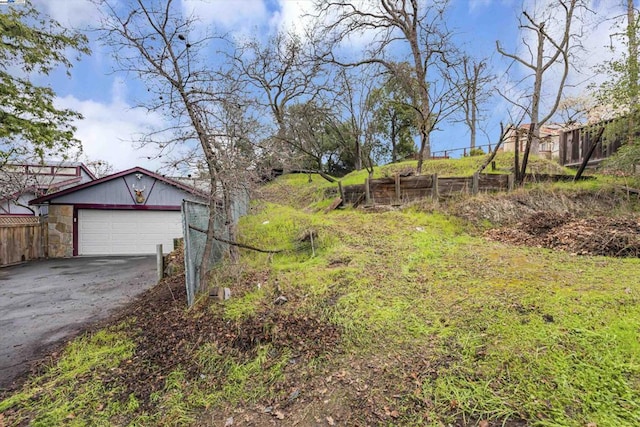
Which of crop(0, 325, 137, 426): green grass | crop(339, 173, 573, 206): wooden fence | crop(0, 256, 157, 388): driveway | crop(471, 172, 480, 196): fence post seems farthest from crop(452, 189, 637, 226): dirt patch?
crop(0, 256, 157, 388): driveway

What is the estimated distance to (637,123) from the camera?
7.03m

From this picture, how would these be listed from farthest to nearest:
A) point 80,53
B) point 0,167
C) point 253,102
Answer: point 0,167 → point 80,53 → point 253,102

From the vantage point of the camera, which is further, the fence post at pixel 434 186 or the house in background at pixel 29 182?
the house in background at pixel 29 182

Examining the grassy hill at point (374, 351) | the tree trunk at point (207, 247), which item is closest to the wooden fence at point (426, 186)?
the grassy hill at point (374, 351)

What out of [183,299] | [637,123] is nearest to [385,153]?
[637,123]

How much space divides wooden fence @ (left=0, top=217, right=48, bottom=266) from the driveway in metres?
1.96

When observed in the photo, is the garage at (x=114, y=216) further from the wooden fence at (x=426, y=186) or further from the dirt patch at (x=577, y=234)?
the dirt patch at (x=577, y=234)

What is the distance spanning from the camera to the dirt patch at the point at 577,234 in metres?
4.63

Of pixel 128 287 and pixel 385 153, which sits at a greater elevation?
pixel 385 153

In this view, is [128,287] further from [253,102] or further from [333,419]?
[333,419]

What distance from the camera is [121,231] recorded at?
13312 mm

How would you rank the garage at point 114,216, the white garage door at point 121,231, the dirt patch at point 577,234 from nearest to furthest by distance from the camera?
the dirt patch at point 577,234 → the garage at point 114,216 → the white garage door at point 121,231

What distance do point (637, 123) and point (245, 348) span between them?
9.73 meters

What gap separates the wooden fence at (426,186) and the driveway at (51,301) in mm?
6026
